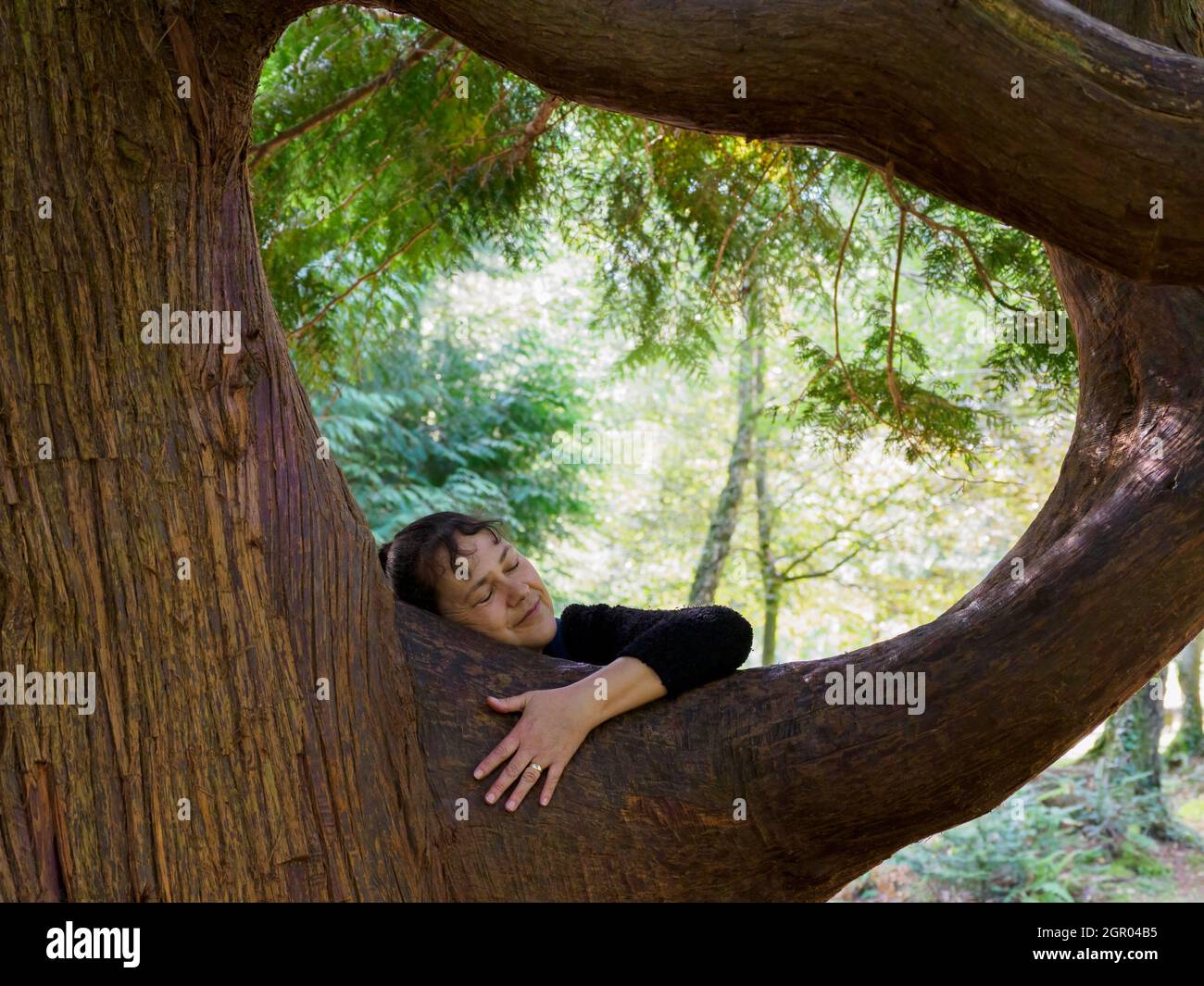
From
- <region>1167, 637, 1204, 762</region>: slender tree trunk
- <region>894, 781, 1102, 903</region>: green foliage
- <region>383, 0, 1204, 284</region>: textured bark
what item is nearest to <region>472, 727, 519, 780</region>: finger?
<region>383, 0, 1204, 284</region>: textured bark

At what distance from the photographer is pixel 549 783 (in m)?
1.98

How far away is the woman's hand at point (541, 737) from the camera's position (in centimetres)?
197

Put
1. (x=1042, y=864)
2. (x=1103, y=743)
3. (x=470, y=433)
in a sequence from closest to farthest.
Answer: (x=1042, y=864) < (x=1103, y=743) < (x=470, y=433)

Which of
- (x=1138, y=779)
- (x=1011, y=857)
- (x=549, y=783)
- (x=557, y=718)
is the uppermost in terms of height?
(x=557, y=718)

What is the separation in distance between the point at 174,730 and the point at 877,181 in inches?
143

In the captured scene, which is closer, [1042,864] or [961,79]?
[961,79]

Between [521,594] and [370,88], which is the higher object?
[370,88]

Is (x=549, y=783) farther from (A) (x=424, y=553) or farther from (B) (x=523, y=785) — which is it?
(A) (x=424, y=553)

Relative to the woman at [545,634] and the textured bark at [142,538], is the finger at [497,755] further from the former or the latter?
the textured bark at [142,538]

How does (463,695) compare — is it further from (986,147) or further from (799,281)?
(799,281)

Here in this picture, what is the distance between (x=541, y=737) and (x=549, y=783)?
0.26 feet

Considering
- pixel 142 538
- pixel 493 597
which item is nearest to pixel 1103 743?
pixel 493 597

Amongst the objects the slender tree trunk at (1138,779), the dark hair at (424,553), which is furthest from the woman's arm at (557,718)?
the slender tree trunk at (1138,779)
